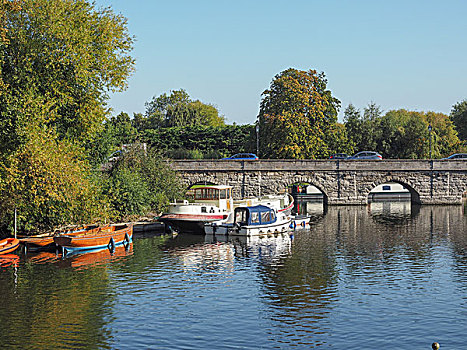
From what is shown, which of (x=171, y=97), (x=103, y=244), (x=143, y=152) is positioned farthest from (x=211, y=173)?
(x=171, y=97)

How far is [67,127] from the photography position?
132 feet

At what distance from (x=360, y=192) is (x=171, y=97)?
256ft

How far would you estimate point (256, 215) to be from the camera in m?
44.8

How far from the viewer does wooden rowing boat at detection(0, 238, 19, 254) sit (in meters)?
34.3

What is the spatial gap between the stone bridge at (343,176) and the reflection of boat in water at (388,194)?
34.3 ft

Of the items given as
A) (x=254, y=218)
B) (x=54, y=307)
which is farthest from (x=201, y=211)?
(x=54, y=307)

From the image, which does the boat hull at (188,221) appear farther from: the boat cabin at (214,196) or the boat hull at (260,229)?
the boat hull at (260,229)

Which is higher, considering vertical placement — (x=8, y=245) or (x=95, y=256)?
(x=8, y=245)

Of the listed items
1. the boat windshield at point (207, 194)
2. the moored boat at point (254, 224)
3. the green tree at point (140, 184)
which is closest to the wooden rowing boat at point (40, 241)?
the green tree at point (140, 184)

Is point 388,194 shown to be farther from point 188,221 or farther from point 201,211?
point 188,221

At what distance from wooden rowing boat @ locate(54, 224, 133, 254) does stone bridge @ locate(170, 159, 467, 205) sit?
81.2 ft

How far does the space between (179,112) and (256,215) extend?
87.5 m

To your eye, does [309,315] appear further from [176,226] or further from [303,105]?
[303,105]

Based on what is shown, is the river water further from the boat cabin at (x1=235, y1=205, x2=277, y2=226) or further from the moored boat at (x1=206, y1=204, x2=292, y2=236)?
the boat cabin at (x1=235, y1=205, x2=277, y2=226)
